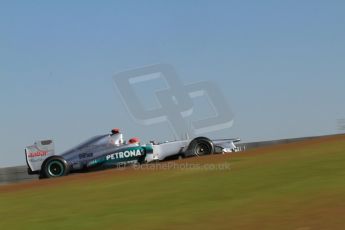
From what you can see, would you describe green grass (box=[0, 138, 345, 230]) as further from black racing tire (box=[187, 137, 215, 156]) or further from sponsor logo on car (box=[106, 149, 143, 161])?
black racing tire (box=[187, 137, 215, 156])

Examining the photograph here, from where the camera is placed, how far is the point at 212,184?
10023 mm

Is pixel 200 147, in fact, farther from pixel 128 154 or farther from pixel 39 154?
pixel 39 154

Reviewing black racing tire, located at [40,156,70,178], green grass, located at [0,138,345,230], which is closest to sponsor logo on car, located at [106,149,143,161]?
black racing tire, located at [40,156,70,178]

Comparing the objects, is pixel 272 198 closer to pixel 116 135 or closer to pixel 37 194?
pixel 37 194

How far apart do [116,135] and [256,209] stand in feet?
36.8

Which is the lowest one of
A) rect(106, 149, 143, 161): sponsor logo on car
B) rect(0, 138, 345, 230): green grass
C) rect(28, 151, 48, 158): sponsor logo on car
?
rect(0, 138, 345, 230): green grass

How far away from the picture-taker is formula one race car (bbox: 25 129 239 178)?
1786cm

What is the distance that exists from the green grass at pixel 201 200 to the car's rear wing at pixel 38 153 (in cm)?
515

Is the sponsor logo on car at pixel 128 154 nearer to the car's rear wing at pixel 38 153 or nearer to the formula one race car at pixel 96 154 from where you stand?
the formula one race car at pixel 96 154

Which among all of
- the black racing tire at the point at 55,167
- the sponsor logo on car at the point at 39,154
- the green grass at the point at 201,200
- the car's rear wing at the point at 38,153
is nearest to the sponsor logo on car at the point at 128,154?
the black racing tire at the point at 55,167

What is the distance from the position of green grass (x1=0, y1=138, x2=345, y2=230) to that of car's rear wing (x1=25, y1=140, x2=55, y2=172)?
5148mm

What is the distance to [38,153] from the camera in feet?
59.3

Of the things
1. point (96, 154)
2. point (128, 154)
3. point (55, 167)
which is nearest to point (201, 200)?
point (128, 154)

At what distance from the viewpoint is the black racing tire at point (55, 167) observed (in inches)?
704
